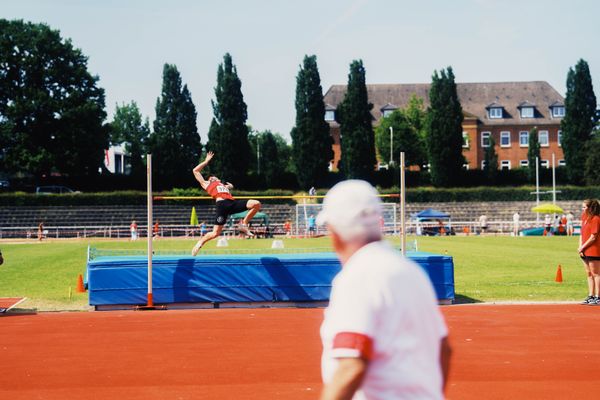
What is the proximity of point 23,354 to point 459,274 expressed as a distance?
14802 mm

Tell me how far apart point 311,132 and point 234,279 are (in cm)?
5624

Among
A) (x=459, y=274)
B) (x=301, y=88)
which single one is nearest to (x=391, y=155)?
(x=301, y=88)

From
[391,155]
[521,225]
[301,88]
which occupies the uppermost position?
[301,88]

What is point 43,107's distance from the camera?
2586 inches

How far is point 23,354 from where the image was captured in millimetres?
9977

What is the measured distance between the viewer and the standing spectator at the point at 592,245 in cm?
1434

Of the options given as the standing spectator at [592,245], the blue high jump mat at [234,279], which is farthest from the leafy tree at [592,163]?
the blue high jump mat at [234,279]

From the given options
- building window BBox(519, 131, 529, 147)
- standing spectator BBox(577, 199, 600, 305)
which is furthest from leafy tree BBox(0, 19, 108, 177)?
standing spectator BBox(577, 199, 600, 305)

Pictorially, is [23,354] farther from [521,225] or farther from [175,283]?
[521,225]

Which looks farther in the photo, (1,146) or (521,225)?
(1,146)

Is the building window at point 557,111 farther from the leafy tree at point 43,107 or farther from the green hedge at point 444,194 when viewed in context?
the leafy tree at point 43,107

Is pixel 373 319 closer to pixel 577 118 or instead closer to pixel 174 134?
pixel 174 134

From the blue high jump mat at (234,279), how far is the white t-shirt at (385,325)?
41.3 feet

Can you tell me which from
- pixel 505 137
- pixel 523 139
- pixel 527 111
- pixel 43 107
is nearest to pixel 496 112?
pixel 505 137
